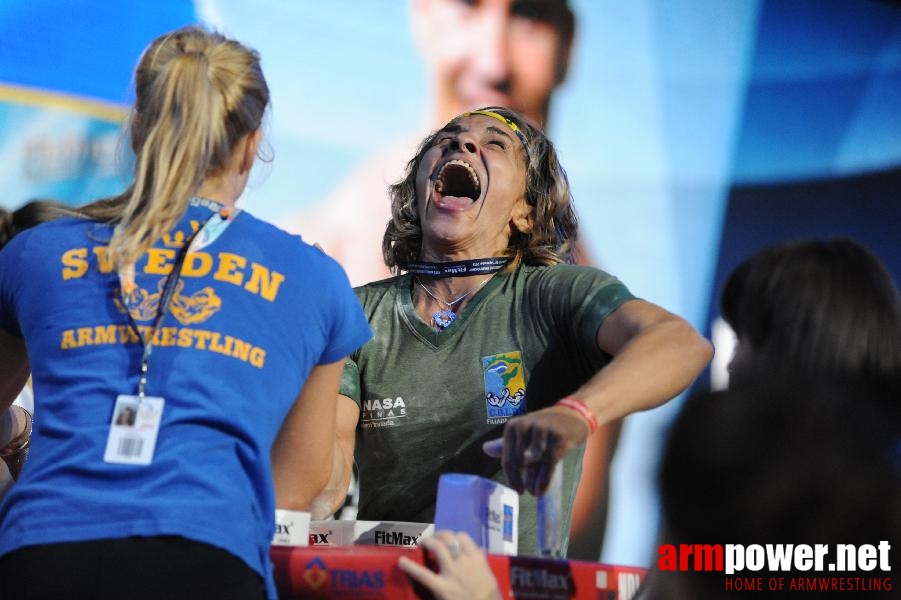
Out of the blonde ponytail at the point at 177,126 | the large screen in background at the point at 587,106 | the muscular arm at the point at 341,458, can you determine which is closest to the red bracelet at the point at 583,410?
the blonde ponytail at the point at 177,126

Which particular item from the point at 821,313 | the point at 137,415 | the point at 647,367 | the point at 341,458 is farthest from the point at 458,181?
the point at 137,415

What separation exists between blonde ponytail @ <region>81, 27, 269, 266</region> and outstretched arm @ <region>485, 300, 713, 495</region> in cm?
61

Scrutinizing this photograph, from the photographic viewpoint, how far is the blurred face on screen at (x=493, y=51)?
433 cm

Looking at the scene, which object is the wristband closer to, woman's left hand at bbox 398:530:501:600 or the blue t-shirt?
the blue t-shirt

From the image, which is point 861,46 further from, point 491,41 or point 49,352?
point 49,352

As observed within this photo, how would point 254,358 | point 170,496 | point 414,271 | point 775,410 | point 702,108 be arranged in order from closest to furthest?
point 775,410 < point 170,496 < point 254,358 < point 414,271 < point 702,108

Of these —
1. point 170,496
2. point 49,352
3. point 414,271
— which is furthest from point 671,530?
point 414,271

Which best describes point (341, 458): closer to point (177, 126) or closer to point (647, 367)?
point (647, 367)

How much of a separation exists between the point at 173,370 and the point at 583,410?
2.17ft

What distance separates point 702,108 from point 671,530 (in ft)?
13.2

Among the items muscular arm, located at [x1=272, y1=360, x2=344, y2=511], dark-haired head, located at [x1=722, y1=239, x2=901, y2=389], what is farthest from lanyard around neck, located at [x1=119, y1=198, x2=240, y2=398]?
dark-haired head, located at [x1=722, y1=239, x2=901, y2=389]

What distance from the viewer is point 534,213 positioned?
284 cm

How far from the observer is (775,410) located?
1125mm

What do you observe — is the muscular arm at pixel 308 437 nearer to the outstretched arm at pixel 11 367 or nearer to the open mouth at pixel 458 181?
the outstretched arm at pixel 11 367
